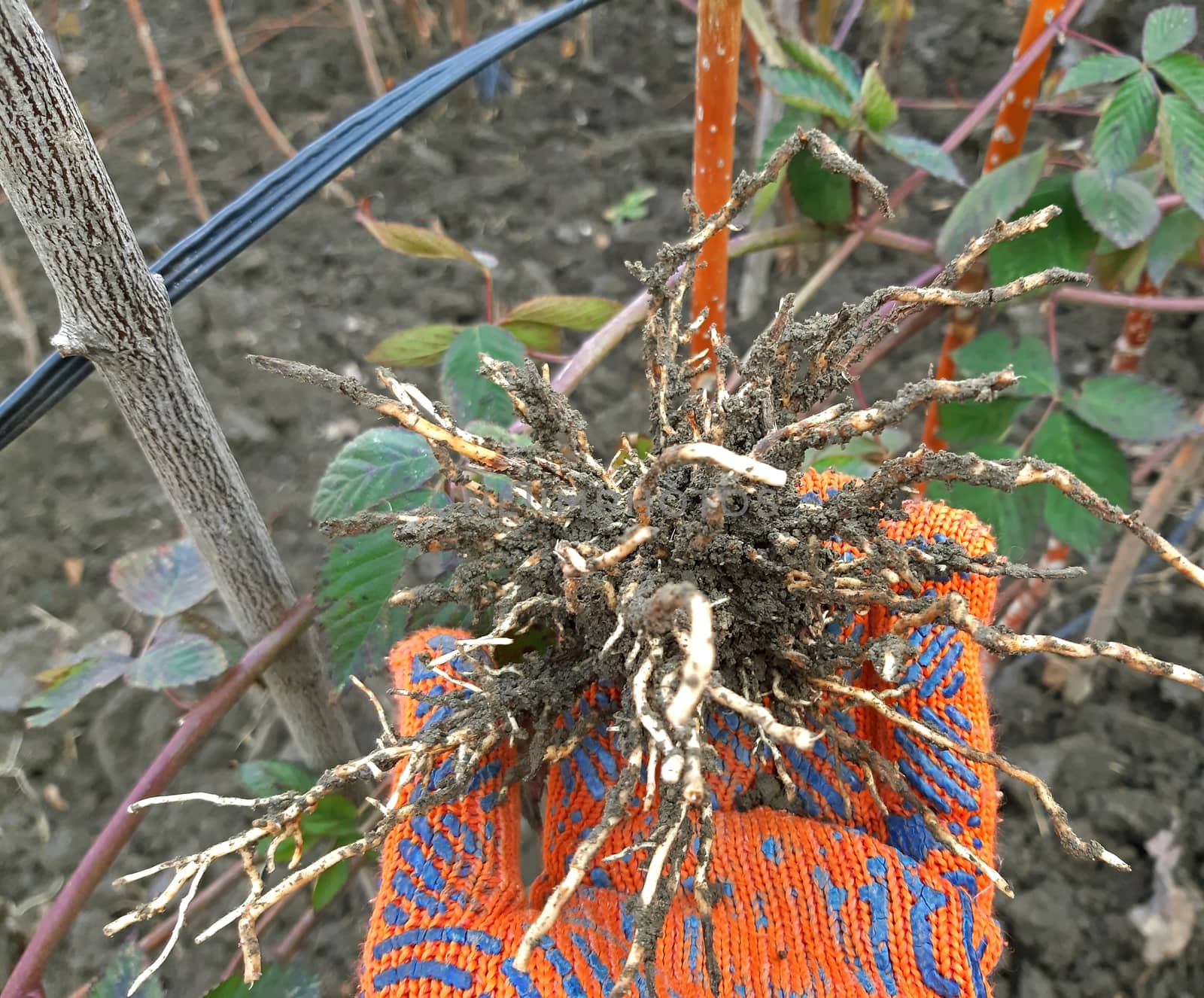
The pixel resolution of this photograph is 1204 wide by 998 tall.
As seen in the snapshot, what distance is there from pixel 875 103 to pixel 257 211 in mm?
633

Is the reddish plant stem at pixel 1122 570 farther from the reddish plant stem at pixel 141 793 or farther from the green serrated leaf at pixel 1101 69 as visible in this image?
the reddish plant stem at pixel 141 793

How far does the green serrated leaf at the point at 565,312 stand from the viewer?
0.94m

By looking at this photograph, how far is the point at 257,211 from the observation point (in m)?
0.65

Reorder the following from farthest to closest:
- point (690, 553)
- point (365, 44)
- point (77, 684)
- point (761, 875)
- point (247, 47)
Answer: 1. point (247, 47)
2. point (365, 44)
3. point (77, 684)
4. point (761, 875)
5. point (690, 553)

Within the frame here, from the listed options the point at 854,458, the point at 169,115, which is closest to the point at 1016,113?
the point at 854,458

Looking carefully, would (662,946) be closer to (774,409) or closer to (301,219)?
(774,409)

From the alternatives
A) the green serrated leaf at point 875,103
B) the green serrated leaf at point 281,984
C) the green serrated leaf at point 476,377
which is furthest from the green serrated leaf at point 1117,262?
the green serrated leaf at point 281,984

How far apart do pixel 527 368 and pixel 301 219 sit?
5.61ft

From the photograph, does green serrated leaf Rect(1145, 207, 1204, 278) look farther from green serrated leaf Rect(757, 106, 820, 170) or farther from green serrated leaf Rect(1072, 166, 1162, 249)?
green serrated leaf Rect(757, 106, 820, 170)

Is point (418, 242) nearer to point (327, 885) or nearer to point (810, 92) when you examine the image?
point (810, 92)

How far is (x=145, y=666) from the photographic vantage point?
834 mm

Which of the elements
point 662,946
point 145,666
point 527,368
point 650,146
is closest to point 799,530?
point 527,368

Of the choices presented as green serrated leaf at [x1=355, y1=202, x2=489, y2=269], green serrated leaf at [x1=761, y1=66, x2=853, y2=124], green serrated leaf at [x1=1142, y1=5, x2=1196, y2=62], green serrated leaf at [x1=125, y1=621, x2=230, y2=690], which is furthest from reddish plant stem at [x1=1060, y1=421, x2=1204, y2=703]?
green serrated leaf at [x1=125, y1=621, x2=230, y2=690]

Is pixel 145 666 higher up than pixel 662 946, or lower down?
higher up
